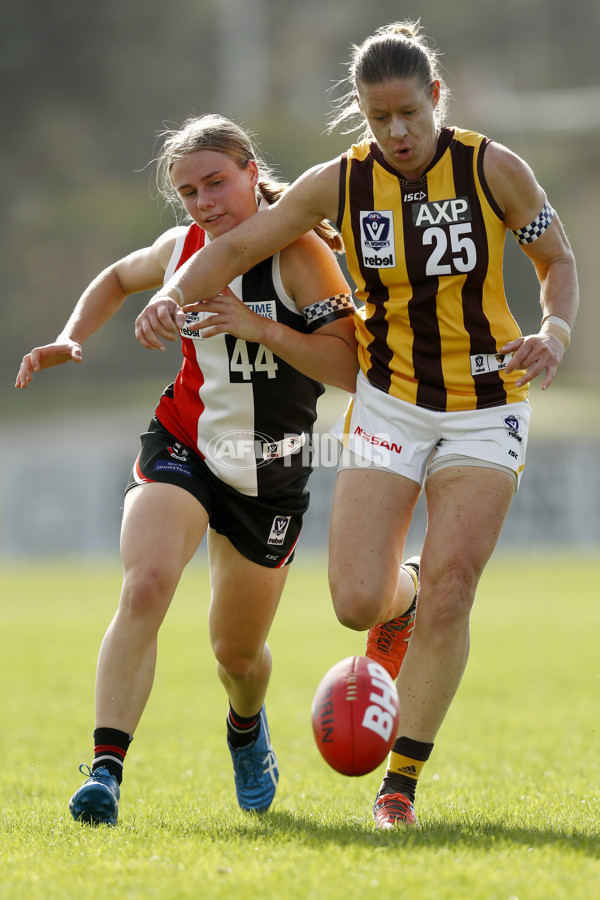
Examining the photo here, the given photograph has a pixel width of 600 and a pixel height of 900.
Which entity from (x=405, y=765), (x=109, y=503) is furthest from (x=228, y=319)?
(x=109, y=503)

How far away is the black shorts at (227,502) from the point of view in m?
A: 4.59

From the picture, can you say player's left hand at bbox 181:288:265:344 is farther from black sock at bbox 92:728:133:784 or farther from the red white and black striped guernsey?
black sock at bbox 92:728:133:784

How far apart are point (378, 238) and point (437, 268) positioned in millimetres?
236

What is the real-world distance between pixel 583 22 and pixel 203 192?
52.2 meters

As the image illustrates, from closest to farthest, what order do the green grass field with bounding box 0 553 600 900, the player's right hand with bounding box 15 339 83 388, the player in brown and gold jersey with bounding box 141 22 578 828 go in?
the green grass field with bounding box 0 553 600 900 → the player in brown and gold jersey with bounding box 141 22 578 828 → the player's right hand with bounding box 15 339 83 388

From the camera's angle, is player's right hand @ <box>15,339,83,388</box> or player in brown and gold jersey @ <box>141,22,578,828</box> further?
player's right hand @ <box>15,339,83,388</box>

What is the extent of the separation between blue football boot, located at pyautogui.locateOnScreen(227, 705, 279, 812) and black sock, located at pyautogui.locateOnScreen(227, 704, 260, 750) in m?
0.02

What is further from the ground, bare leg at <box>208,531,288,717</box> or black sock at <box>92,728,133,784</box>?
bare leg at <box>208,531,288,717</box>

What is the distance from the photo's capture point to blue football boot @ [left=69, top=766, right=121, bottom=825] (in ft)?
13.4

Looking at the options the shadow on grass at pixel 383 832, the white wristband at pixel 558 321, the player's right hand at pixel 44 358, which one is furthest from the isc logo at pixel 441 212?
the shadow on grass at pixel 383 832

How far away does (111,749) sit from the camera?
4.21 metres

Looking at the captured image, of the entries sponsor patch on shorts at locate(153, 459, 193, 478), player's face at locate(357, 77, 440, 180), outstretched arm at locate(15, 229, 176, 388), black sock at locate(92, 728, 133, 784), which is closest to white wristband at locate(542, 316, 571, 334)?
player's face at locate(357, 77, 440, 180)

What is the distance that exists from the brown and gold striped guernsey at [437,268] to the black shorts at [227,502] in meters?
0.72

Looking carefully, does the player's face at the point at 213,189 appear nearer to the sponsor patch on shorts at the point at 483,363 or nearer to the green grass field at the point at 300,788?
the sponsor patch on shorts at the point at 483,363
